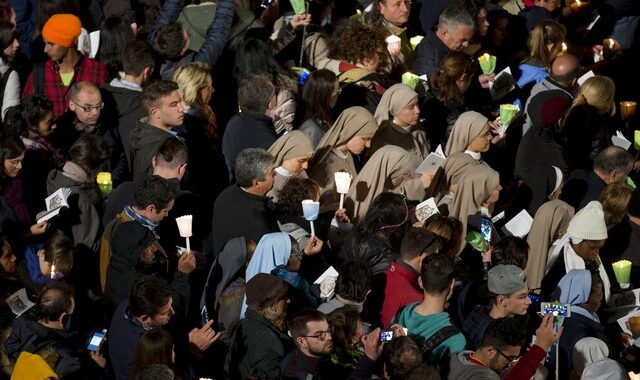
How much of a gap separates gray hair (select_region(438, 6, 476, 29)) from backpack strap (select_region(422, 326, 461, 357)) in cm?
539

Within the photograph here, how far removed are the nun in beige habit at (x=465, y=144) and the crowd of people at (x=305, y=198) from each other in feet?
0.06

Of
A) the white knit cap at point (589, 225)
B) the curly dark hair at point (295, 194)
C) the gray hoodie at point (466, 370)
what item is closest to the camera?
the gray hoodie at point (466, 370)

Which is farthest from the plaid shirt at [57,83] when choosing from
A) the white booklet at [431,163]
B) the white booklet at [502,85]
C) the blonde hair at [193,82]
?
the white booklet at [502,85]

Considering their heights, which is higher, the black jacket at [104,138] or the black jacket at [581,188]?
the black jacket at [104,138]

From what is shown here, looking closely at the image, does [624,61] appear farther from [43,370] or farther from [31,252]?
[43,370]

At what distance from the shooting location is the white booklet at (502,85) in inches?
546

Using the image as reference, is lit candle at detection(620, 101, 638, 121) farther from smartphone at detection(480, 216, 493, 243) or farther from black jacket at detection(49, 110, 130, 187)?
black jacket at detection(49, 110, 130, 187)

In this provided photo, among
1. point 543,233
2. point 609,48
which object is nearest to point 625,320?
point 543,233

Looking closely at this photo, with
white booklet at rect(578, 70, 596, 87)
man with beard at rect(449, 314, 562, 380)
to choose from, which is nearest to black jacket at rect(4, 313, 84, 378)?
man with beard at rect(449, 314, 562, 380)

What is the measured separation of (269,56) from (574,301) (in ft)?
12.8

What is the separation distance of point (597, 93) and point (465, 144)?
1.83 meters

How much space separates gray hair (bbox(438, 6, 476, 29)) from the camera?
46.3ft

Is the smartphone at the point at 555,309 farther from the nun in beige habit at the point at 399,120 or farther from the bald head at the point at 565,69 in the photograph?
the bald head at the point at 565,69

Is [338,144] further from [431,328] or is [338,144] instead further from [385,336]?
[385,336]
